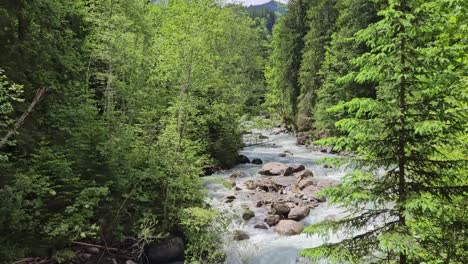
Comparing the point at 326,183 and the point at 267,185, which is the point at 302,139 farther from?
the point at 267,185

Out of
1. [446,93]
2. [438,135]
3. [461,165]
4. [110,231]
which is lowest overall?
[110,231]

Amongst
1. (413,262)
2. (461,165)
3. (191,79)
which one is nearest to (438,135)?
(461,165)

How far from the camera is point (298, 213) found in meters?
15.6

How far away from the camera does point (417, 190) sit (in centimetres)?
568

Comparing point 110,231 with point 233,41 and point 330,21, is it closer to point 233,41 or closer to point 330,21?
point 330,21

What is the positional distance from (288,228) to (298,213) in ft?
4.40

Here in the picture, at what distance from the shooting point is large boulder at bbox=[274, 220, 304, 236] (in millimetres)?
14273

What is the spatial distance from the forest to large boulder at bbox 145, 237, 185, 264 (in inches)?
2.9

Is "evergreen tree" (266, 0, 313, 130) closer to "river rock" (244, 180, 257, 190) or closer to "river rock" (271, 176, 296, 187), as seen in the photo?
"river rock" (271, 176, 296, 187)

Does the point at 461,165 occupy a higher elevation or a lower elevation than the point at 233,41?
lower

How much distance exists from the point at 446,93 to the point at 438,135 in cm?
69

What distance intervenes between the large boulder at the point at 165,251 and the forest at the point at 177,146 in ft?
0.24

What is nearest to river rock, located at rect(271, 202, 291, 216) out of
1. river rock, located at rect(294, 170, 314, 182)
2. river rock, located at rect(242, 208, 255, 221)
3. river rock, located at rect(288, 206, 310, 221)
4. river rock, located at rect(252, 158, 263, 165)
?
river rock, located at rect(288, 206, 310, 221)

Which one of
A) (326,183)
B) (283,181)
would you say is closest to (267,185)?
(283,181)
